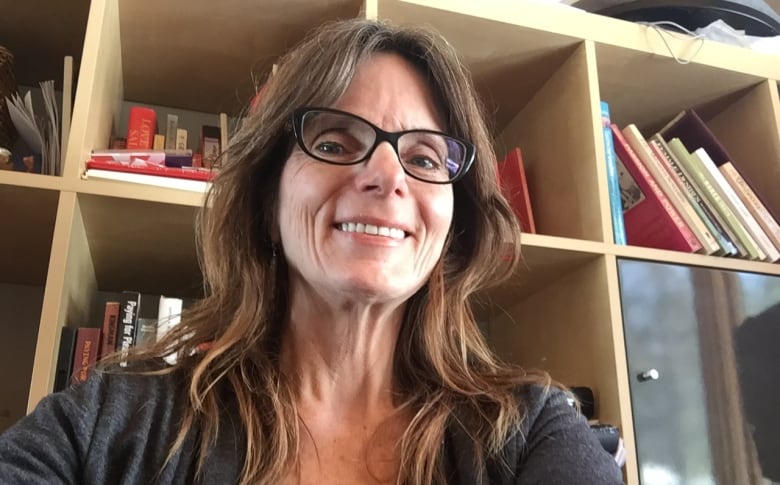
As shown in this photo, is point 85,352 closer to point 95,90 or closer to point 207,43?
point 95,90

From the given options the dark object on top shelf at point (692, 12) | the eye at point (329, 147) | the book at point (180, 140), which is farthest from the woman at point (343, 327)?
the dark object on top shelf at point (692, 12)

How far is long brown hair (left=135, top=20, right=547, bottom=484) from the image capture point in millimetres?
805

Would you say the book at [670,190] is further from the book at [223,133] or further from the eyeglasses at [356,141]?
the book at [223,133]

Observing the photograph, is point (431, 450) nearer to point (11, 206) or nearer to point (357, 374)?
point (357, 374)

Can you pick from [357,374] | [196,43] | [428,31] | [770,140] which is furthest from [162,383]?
[770,140]

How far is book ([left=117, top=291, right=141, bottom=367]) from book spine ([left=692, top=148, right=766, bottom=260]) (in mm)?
962

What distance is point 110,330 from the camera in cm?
104

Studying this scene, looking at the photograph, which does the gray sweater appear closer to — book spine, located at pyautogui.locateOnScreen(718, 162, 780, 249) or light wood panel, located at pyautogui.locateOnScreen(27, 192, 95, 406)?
light wood panel, located at pyautogui.locateOnScreen(27, 192, 95, 406)

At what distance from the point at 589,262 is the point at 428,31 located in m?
0.46

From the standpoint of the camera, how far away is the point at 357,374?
0.89 metres

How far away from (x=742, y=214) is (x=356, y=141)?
757 mm

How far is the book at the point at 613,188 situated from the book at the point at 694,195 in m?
0.10

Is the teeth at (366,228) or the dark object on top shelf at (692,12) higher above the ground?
the dark object on top shelf at (692,12)

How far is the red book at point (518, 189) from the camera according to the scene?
1.28 meters
